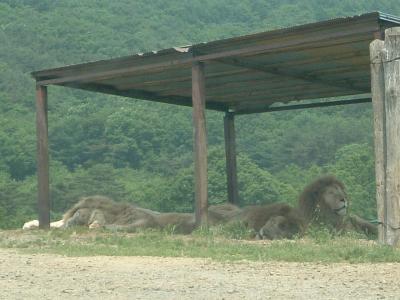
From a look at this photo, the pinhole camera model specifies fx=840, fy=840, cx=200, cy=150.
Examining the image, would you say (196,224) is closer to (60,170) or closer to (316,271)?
(316,271)

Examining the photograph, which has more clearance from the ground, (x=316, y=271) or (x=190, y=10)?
(x=190, y=10)

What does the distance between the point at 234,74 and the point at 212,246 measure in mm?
5605

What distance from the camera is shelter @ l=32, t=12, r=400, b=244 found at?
12.1m

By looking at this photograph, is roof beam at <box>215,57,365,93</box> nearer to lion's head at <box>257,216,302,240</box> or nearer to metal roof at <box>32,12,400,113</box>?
metal roof at <box>32,12,400,113</box>

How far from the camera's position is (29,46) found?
63.9m

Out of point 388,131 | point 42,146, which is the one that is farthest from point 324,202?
point 42,146

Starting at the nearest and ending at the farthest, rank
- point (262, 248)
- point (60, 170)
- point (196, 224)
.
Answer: point (262, 248) < point (196, 224) < point (60, 170)

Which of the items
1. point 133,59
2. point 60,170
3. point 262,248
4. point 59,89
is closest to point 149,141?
point 60,170

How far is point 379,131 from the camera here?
10.6m

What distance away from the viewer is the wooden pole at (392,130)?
10.2 meters

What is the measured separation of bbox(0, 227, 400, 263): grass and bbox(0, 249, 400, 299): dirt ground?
0.40 m

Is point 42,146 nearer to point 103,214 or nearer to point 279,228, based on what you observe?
point 103,214

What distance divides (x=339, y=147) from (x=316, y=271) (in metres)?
39.6

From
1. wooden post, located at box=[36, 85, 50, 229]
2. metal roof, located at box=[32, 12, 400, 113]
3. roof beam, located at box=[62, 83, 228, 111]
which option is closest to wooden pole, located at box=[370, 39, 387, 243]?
metal roof, located at box=[32, 12, 400, 113]
